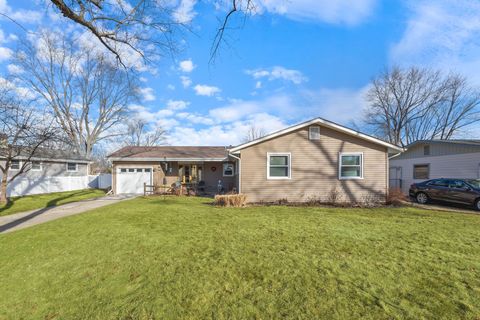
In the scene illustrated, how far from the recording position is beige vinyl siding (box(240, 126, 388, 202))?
488 inches

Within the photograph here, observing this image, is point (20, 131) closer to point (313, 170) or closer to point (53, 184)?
point (53, 184)

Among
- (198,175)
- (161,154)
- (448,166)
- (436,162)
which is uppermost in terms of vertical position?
(161,154)

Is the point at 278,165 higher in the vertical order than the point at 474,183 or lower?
higher

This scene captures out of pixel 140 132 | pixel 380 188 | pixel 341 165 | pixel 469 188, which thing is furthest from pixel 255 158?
pixel 140 132

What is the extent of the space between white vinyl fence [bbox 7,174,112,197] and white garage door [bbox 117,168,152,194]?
233 inches

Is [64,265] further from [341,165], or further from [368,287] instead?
[341,165]

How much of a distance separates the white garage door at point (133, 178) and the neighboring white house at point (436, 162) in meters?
19.2

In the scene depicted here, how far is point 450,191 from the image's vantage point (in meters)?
12.0

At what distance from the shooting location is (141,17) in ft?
19.9

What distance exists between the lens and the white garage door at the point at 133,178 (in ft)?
58.2

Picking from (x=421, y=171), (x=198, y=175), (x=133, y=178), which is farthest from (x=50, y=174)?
(x=421, y=171)

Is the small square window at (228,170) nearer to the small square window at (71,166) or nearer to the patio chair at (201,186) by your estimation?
the patio chair at (201,186)

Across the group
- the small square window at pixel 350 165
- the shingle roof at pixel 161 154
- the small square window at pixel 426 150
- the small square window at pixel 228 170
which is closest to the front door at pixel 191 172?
the shingle roof at pixel 161 154

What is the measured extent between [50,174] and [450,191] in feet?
88.4
